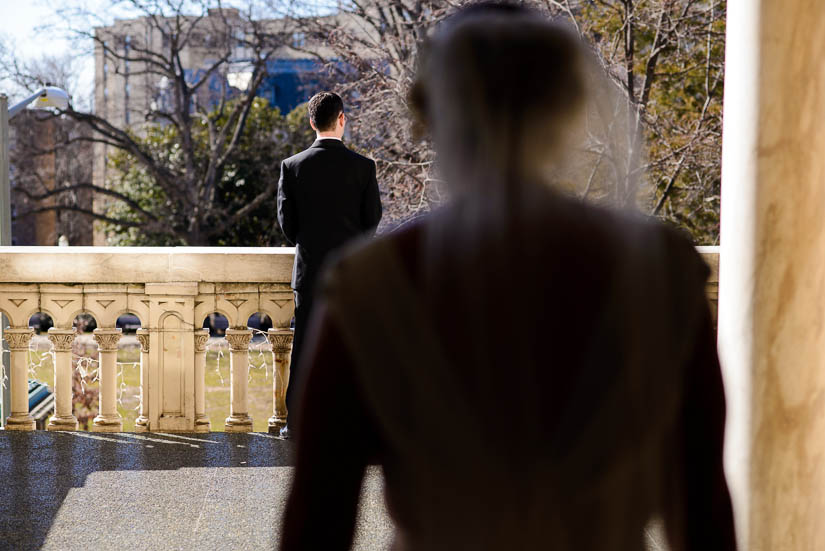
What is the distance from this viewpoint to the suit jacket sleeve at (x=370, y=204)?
513cm

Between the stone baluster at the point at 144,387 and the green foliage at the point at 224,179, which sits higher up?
the green foliage at the point at 224,179

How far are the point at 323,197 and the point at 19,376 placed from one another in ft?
7.75

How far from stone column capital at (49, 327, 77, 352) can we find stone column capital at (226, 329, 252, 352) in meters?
0.92

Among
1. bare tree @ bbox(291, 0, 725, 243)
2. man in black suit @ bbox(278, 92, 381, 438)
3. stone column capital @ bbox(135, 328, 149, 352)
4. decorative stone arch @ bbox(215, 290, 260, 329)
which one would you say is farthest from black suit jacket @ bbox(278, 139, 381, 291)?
bare tree @ bbox(291, 0, 725, 243)

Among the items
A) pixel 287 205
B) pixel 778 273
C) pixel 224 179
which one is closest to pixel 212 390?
pixel 224 179

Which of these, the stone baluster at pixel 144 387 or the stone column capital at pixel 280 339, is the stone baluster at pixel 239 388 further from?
the stone baluster at pixel 144 387

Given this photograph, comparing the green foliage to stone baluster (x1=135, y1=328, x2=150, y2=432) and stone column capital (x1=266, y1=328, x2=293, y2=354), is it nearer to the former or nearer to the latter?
stone baluster (x1=135, y1=328, x2=150, y2=432)

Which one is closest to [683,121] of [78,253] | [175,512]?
[78,253]

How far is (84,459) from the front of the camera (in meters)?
5.38

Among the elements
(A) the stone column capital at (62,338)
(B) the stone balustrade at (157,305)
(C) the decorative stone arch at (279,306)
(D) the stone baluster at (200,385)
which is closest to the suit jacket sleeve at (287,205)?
(B) the stone balustrade at (157,305)

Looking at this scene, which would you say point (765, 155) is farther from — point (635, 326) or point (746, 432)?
point (635, 326)

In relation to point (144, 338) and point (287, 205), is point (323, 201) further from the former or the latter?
point (144, 338)

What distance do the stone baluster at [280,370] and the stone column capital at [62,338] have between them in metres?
1.17

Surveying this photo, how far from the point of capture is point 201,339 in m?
6.00
